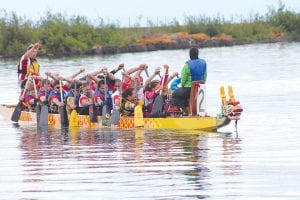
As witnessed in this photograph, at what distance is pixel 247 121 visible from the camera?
26156mm

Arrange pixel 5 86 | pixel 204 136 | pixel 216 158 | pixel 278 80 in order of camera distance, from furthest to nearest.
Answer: pixel 5 86, pixel 278 80, pixel 204 136, pixel 216 158

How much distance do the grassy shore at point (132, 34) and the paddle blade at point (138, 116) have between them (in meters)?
51.3

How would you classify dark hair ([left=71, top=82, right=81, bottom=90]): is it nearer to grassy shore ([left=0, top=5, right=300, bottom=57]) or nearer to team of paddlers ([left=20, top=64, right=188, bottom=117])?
team of paddlers ([left=20, top=64, right=188, bottom=117])

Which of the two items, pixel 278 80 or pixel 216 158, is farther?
pixel 278 80

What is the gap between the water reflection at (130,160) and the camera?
14.9 metres

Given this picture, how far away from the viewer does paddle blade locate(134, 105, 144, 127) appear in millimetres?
23578

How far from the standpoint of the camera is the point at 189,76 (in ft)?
76.4

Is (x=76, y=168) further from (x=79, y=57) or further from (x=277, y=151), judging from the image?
(x=79, y=57)

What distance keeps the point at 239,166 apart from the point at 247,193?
8.79 feet

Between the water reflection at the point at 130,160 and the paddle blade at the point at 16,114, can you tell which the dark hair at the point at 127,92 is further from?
the paddle blade at the point at 16,114

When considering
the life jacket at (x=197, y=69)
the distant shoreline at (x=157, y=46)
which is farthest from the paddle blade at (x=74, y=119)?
the distant shoreline at (x=157, y=46)

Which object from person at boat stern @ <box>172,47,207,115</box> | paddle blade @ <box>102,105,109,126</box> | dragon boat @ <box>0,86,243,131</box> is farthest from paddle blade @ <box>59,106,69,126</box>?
person at boat stern @ <box>172,47,207,115</box>

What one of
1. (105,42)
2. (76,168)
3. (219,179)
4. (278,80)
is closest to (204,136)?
(76,168)

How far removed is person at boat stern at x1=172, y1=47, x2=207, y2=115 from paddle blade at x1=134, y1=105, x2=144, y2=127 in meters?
0.75
